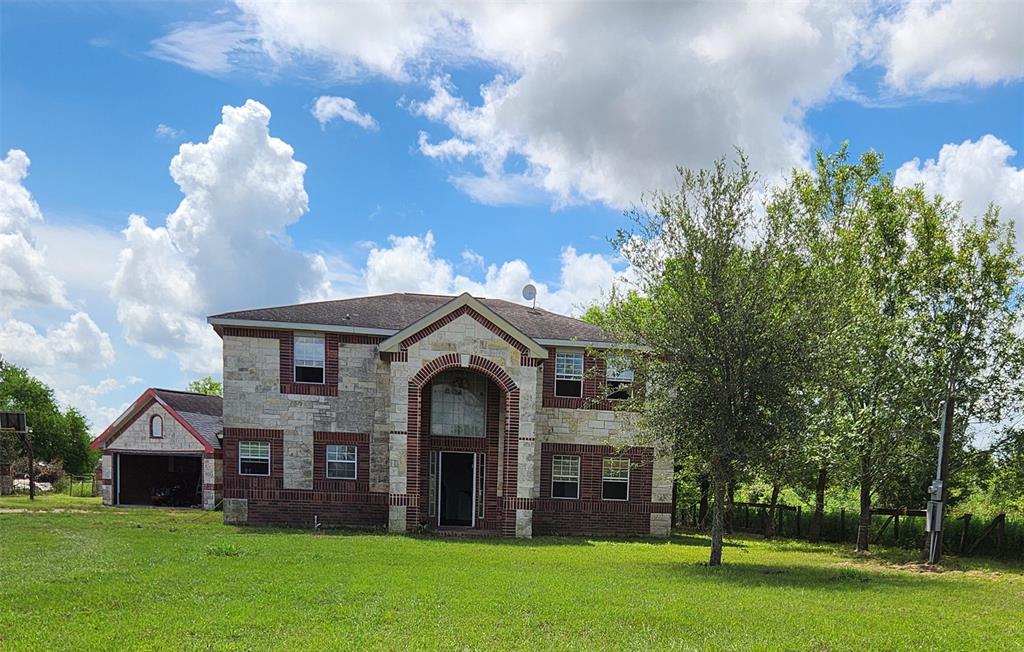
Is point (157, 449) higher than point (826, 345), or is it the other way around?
point (826, 345)

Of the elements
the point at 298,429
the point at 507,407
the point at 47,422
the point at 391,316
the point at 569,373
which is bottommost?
the point at 47,422

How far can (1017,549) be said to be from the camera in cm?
2155

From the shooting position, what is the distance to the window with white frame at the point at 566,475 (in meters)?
24.0

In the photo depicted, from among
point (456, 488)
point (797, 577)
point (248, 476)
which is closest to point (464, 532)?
point (456, 488)

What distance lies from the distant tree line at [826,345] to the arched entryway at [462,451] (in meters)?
6.54

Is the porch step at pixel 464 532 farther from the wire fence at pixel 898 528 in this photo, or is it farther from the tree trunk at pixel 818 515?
the wire fence at pixel 898 528

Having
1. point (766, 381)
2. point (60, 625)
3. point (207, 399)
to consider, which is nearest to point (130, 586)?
point (60, 625)

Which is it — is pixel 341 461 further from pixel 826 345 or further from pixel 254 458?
pixel 826 345

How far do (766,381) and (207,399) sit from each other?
29.7m

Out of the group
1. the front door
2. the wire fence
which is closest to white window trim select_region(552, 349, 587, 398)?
the front door

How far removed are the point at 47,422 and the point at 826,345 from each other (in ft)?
192

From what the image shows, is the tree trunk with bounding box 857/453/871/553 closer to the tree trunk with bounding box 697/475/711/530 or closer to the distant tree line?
the distant tree line

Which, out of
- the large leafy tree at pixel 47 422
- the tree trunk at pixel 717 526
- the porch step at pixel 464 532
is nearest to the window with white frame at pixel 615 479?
the porch step at pixel 464 532

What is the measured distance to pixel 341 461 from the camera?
23.1 meters
